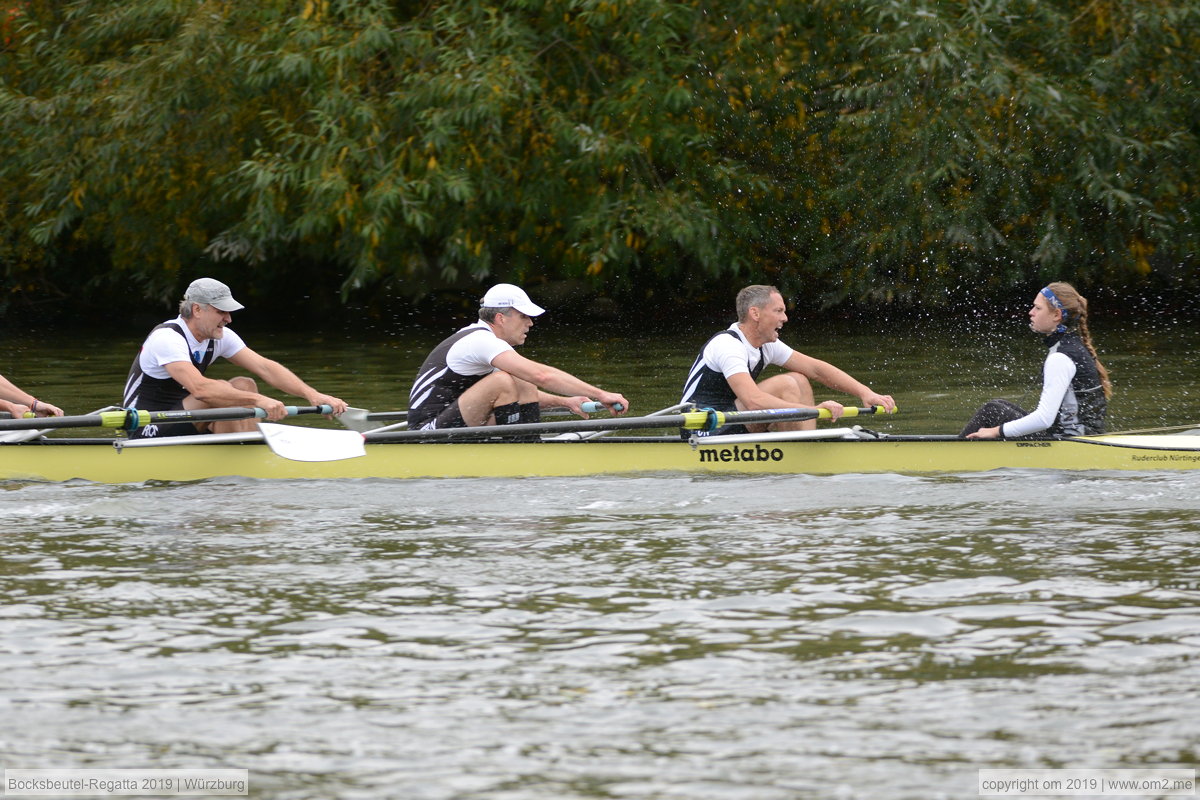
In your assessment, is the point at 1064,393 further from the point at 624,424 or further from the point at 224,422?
the point at 224,422

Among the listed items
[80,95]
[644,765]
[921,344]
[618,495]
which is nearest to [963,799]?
[644,765]

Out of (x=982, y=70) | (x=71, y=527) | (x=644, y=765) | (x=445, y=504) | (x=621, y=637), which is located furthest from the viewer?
(x=982, y=70)

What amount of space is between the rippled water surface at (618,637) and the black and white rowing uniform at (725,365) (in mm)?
932

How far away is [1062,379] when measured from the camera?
9773 millimetres

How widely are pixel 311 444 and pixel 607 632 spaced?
433 centimetres

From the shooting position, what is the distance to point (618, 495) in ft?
32.2

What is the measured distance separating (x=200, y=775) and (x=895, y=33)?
16.8m

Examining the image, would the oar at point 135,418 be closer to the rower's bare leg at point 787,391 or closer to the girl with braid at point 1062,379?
the rower's bare leg at point 787,391

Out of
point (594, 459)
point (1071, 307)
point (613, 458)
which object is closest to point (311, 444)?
point (594, 459)

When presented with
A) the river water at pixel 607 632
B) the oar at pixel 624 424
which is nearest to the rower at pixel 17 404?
the river water at pixel 607 632

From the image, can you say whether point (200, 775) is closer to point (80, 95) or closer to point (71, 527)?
point (71, 527)

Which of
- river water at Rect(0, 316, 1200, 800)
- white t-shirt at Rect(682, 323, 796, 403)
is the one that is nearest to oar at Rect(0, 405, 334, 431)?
river water at Rect(0, 316, 1200, 800)

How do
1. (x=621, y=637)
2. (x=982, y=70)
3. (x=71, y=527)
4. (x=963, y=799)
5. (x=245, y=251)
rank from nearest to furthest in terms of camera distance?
(x=963, y=799)
(x=621, y=637)
(x=71, y=527)
(x=982, y=70)
(x=245, y=251)

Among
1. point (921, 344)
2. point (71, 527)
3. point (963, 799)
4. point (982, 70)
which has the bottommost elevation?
point (963, 799)
